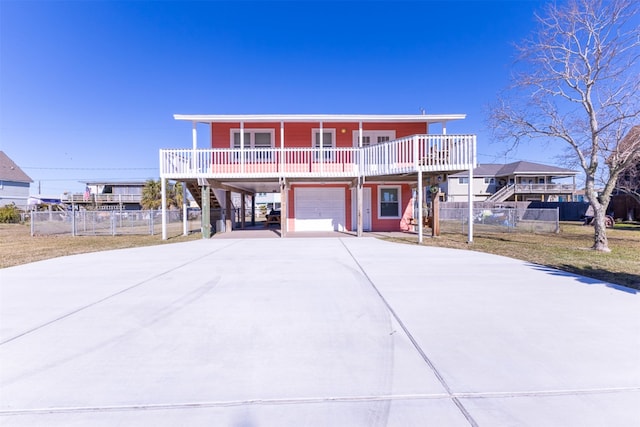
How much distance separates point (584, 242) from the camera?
12.0 meters

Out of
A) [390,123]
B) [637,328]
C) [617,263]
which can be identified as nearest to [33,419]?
[637,328]

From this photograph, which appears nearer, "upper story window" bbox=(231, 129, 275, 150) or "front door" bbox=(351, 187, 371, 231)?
"upper story window" bbox=(231, 129, 275, 150)

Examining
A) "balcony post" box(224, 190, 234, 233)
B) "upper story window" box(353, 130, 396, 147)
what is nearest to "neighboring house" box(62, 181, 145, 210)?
"balcony post" box(224, 190, 234, 233)

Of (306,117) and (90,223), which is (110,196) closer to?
(90,223)

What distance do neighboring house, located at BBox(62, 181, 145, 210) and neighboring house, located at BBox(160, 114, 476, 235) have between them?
29.4 meters

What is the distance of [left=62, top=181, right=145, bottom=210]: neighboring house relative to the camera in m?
40.8

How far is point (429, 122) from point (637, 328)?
13290 millimetres

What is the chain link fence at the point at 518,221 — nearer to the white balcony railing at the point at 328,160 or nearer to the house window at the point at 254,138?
the white balcony railing at the point at 328,160

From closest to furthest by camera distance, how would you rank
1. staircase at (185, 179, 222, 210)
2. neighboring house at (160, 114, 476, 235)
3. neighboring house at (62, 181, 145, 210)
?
1. neighboring house at (160, 114, 476, 235)
2. staircase at (185, 179, 222, 210)
3. neighboring house at (62, 181, 145, 210)

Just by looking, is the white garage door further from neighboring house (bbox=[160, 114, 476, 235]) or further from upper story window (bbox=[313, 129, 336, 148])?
upper story window (bbox=[313, 129, 336, 148])

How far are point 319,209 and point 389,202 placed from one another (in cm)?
379

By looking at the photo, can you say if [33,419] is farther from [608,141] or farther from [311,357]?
[608,141]

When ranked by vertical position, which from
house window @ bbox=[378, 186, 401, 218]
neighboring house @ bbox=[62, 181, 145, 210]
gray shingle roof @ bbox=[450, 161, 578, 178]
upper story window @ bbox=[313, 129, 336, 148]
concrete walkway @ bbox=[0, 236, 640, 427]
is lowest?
concrete walkway @ bbox=[0, 236, 640, 427]

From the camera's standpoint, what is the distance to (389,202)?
16.7m
